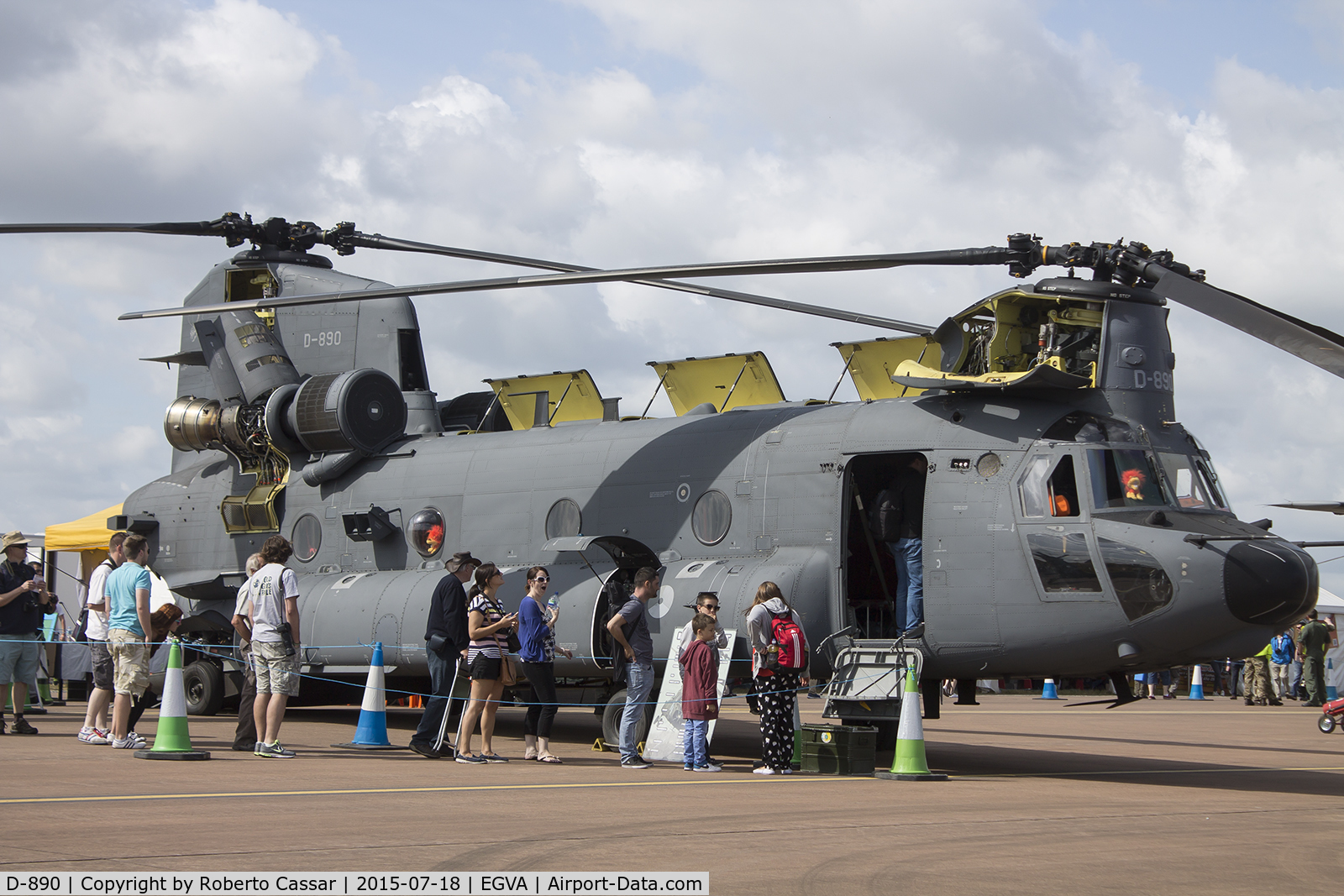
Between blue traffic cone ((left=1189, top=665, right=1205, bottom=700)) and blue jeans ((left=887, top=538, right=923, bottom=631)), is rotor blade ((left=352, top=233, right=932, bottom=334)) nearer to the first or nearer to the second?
blue jeans ((left=887, top=538, right=923, bottom=631))

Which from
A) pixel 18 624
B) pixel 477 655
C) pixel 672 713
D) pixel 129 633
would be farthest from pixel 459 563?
pixel 18 624

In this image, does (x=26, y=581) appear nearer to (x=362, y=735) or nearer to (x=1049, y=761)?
(x=362, y=735)

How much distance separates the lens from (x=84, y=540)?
23078mm

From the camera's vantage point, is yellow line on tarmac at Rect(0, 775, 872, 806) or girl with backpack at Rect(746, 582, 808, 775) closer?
yellow line on tarmac at Rect(0, 775, 872, 806)

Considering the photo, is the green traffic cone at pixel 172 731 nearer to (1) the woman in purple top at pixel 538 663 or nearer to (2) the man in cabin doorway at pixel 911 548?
(1) the woman in purple top at pixel 538 663

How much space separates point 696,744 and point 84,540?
14.9m

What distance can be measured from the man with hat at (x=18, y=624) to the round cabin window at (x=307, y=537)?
3542 mm

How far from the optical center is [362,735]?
13594 millimetres

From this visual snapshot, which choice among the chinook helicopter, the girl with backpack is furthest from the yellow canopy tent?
the girl with backpack

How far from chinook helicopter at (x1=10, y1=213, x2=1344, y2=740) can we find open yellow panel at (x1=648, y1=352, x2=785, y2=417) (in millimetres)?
32

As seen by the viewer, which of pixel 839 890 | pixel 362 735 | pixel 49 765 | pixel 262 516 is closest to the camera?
pixel 839 890

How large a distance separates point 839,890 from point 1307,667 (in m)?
24.6

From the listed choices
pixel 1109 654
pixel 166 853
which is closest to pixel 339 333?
pixel 1109 654

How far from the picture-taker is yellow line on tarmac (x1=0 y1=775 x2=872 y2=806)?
8609 mm
